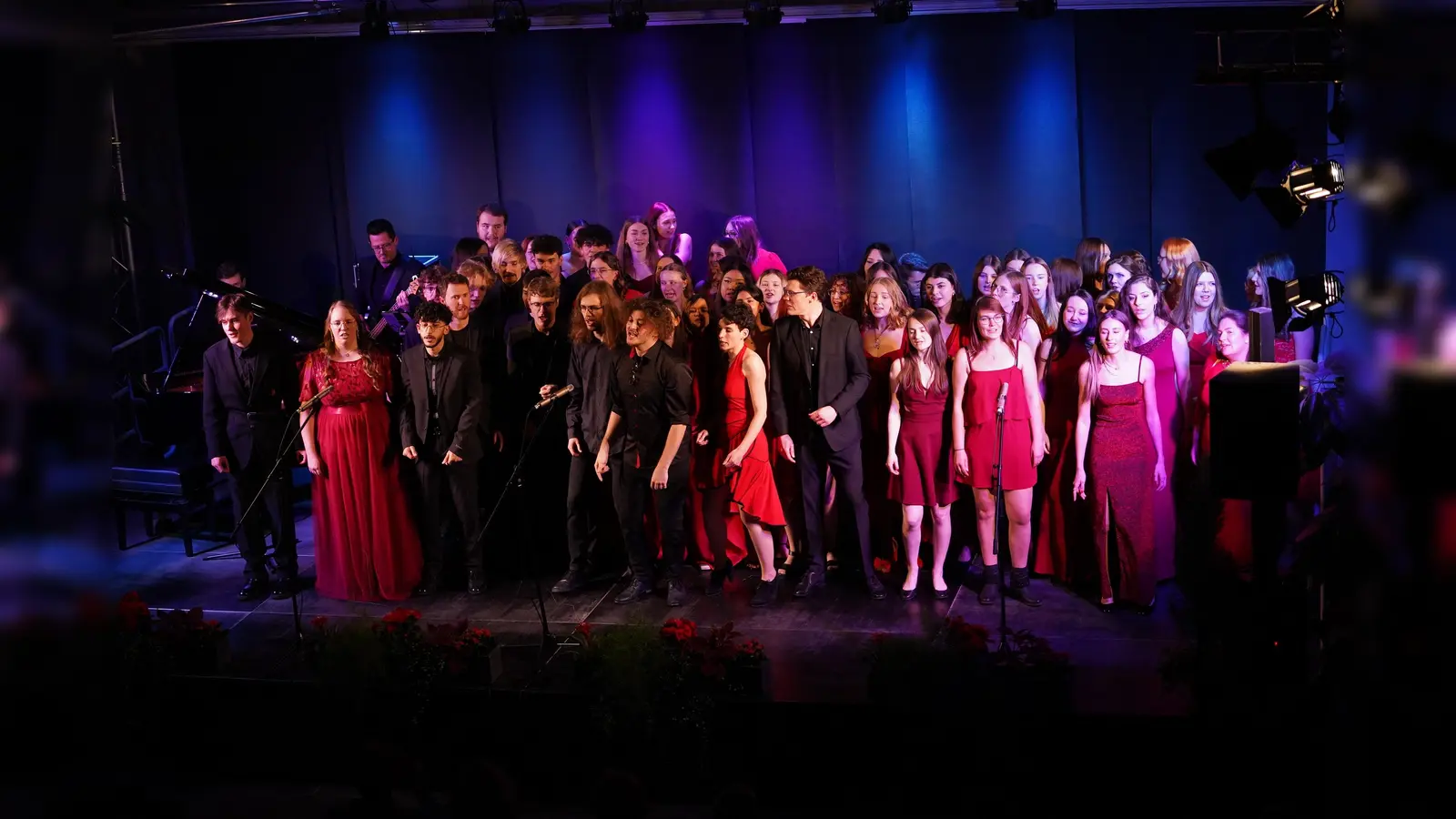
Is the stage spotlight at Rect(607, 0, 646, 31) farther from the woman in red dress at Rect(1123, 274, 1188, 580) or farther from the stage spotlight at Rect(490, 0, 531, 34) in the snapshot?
the woman in red dress at Rect(1123, 274, 1188, 580)

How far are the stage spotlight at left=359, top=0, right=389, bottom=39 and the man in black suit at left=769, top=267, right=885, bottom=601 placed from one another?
4.49 m

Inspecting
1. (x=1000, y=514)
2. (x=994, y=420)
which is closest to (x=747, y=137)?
(x=994, y=420)

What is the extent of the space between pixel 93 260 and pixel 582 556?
16.7 ft

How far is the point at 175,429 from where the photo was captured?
8461 mm

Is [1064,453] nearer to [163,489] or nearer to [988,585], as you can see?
[988,585]

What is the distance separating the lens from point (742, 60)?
31.5 ft

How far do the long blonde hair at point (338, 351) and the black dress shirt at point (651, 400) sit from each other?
1.38m

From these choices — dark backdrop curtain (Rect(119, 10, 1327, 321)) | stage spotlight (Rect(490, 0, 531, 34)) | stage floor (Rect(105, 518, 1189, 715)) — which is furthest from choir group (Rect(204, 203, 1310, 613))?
stage spotlight (Rect(490, 0, 531, 34))

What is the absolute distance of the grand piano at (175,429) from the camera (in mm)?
6820

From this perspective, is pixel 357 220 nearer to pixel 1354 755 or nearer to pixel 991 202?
pixel 991 202

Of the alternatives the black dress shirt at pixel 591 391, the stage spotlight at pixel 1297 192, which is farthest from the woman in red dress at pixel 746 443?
the stage spotlight at pixel 1297 192

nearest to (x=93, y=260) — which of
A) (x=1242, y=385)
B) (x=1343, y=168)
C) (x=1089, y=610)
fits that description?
(x=1242, y=385)

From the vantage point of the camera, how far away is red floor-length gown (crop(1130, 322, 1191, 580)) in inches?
238

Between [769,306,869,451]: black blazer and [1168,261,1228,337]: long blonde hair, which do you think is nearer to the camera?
[769,306,869,451]: black blazer
